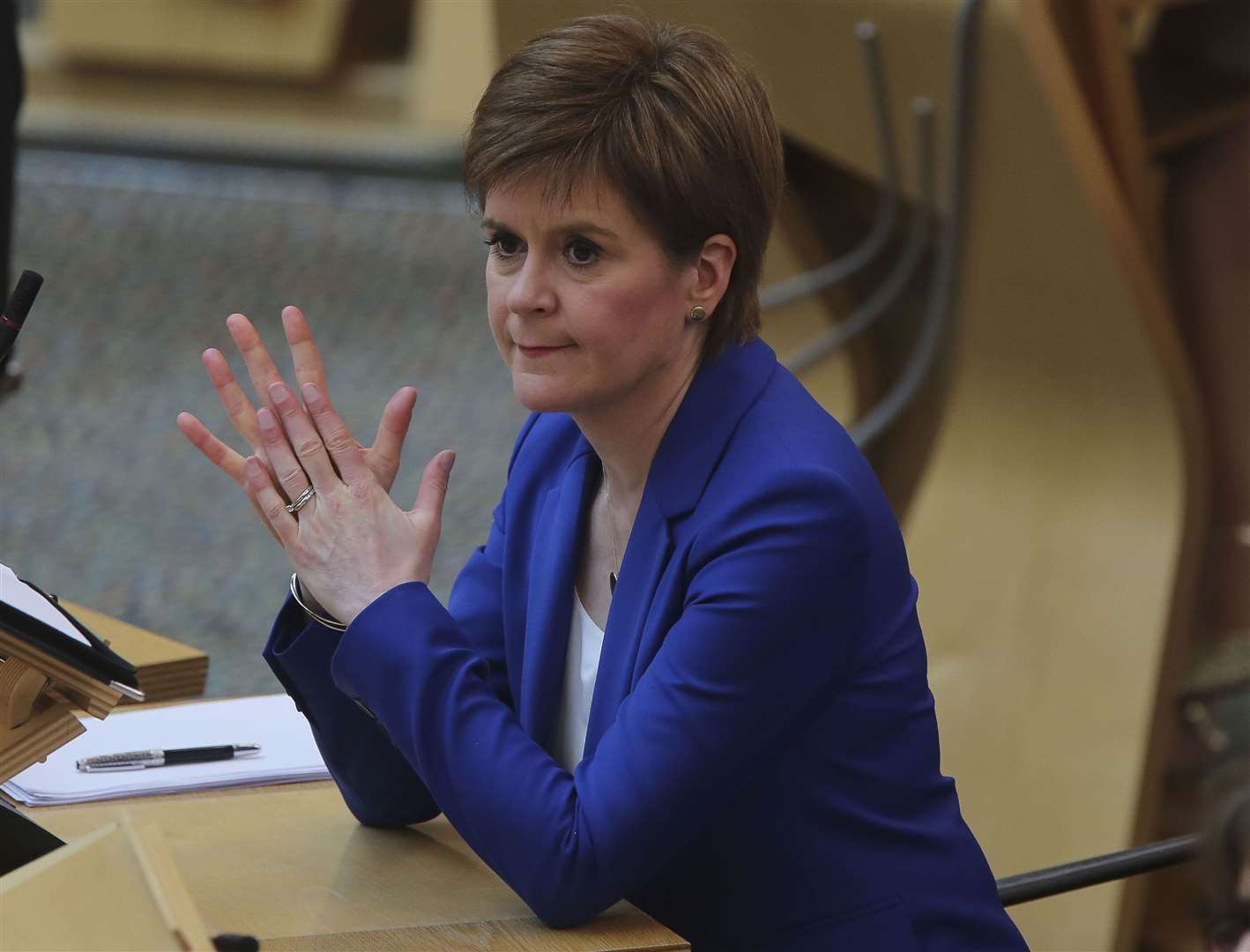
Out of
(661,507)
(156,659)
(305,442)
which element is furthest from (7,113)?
(661,507)

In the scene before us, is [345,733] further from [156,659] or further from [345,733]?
[156,659]

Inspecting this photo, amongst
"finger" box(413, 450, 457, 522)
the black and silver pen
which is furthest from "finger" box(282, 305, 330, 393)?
the black and silver pen

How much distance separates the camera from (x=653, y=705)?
1263mm

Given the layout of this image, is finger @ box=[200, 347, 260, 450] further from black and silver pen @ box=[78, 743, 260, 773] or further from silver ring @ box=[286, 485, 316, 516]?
black and silver pen @ box=[78, 743, 260, 773]

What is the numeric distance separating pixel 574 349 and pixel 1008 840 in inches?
54.9

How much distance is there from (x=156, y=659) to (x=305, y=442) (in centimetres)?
47

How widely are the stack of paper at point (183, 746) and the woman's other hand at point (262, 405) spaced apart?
0.24m

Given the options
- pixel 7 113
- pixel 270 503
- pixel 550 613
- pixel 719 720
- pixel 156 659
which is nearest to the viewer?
pixel 719 720

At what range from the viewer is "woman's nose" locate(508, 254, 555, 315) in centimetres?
135

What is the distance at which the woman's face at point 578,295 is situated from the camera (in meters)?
1.34

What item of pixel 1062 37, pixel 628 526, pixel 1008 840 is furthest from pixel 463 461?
pixel 628 526

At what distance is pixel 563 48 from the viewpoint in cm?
136

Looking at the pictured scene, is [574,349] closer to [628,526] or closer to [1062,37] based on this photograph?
[628,526]

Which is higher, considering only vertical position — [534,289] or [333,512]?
[534,289]
